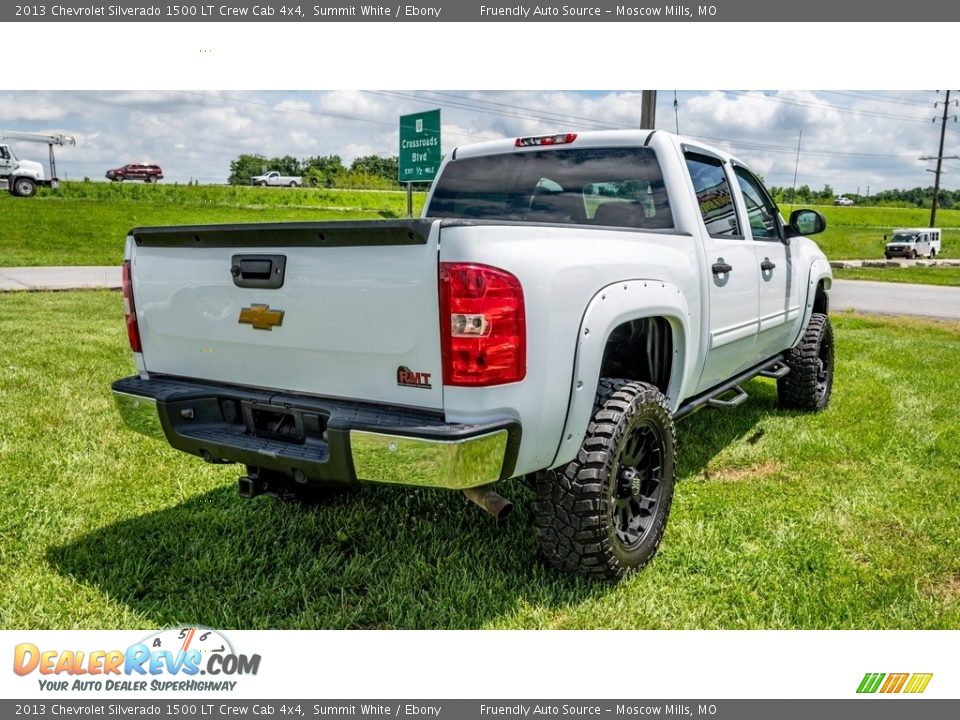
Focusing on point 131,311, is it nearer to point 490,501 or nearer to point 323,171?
point 490,501

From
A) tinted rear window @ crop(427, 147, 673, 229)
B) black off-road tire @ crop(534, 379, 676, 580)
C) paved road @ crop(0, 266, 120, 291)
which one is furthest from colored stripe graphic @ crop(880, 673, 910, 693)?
paved road @ crop(0, 266, 120, 291)

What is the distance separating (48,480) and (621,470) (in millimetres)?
3241

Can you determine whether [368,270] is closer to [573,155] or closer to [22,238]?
[573,155]

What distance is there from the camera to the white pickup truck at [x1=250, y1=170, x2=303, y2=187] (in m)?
52.7

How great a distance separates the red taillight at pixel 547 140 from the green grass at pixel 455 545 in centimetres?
193

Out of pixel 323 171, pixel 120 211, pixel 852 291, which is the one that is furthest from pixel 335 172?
pixel 852 291

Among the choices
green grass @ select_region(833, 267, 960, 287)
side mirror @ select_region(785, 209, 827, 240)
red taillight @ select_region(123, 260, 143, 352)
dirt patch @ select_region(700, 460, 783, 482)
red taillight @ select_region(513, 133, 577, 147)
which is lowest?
green grass @ select_region(833, 267, 960, 287)

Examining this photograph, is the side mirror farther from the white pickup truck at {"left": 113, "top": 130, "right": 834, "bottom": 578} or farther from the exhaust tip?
the exhaust tip

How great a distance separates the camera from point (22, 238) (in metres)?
24.3

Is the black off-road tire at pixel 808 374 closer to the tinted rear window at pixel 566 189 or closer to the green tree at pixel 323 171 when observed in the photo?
the tinted rear window at pixel 566 189

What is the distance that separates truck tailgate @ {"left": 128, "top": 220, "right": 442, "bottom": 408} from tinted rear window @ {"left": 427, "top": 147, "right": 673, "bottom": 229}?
1.73 meters

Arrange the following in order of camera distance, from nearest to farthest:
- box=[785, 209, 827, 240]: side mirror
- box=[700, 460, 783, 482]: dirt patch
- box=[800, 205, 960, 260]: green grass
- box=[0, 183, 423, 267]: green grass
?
box=[700, 460, 783, 482]: dirt patch < box=[785, 209, 827, 240]: side mirror < box=[0, 183, 423, 267]: green grass < box=[800, 205, 960, 260]: green grass

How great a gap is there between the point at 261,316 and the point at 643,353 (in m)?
1.82

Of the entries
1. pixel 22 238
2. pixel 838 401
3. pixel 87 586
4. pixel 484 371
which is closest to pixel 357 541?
pixel 87 586
